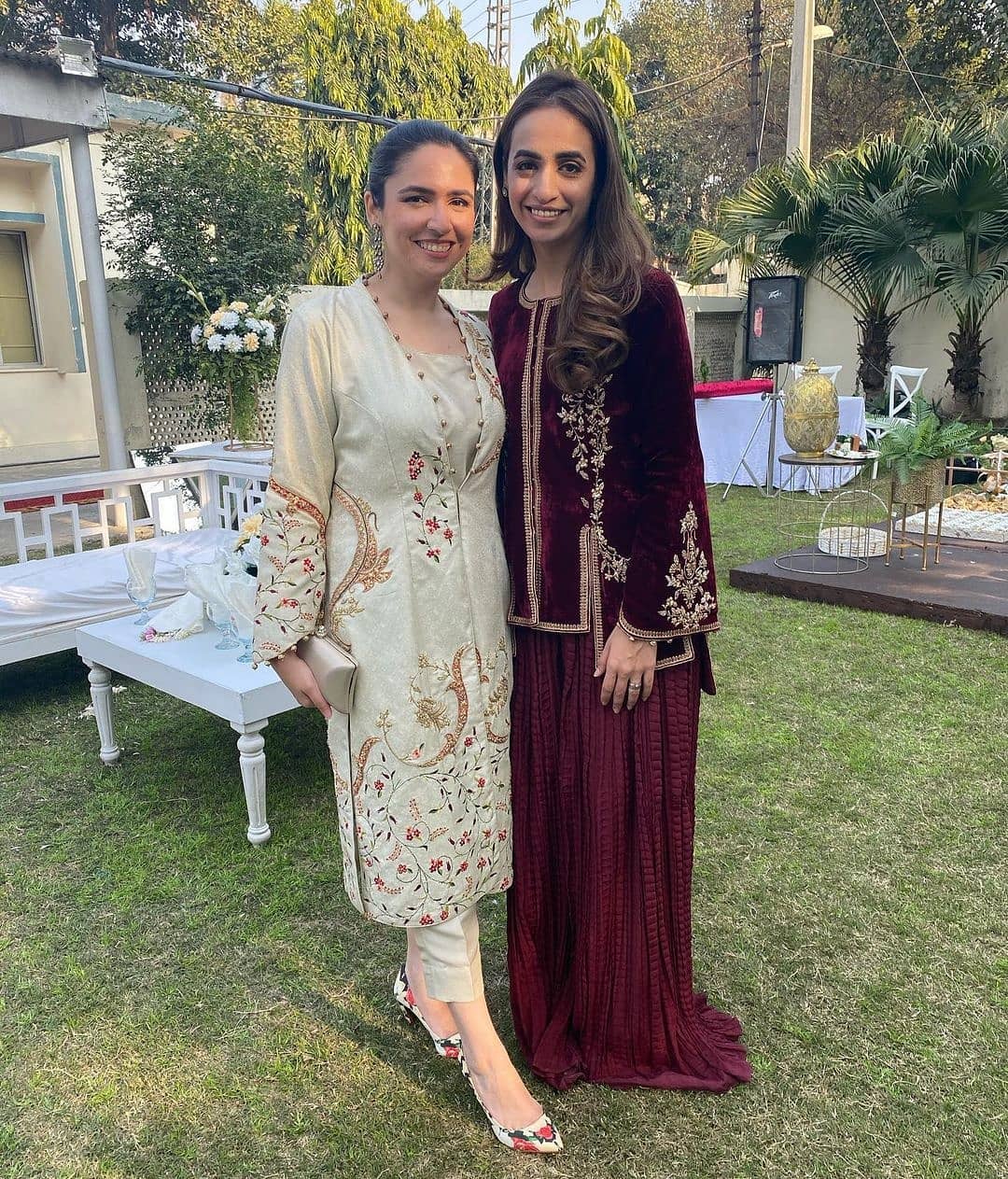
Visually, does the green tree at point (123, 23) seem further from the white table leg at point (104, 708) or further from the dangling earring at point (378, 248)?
the dangling earring at point (378, 248)

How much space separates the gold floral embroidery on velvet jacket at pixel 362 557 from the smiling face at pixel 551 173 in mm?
485

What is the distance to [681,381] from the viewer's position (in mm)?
1403

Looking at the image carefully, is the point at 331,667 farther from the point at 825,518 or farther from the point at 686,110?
the point at 686,110

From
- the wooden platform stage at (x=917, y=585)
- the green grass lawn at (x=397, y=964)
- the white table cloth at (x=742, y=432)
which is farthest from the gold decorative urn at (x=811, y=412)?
the white table cloth at (x=742, y=432)

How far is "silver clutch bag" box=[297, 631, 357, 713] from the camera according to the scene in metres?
1.41

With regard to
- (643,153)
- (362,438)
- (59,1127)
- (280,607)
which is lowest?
(59,1127)

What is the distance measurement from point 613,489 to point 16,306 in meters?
11.1

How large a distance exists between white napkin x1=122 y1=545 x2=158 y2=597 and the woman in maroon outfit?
71.8 inches

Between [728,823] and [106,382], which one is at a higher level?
[106,382]

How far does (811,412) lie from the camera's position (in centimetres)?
500

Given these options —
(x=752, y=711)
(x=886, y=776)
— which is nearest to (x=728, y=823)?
(x=886, y=776)

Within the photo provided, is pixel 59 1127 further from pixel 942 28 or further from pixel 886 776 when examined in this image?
pixel 942 28

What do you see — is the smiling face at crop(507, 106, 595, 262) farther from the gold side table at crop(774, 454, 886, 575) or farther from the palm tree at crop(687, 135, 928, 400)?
the palm tree at crop(687, 135, 928, 400)

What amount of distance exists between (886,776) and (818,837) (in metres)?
0.45
